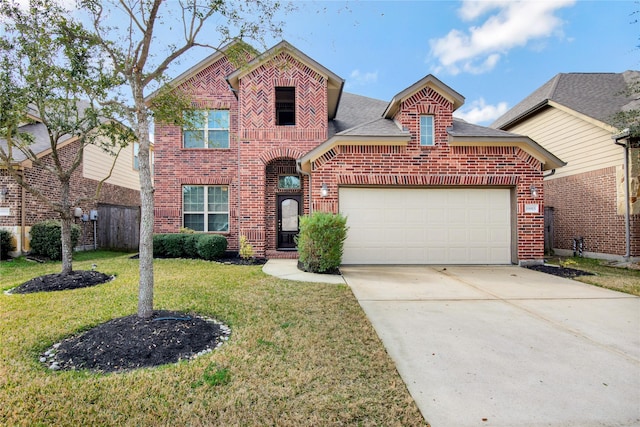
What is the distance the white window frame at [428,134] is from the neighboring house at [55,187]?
10191 millimetres

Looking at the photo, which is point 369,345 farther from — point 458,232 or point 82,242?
point 82,242

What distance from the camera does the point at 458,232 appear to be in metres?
8.93

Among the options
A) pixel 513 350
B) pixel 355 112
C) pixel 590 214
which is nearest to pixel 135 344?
pixel 513 350

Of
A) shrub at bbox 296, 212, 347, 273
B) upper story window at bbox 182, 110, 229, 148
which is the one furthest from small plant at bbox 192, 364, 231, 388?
upper story window at bbox 182, 110, 229, 148

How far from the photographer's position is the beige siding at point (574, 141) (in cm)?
1012

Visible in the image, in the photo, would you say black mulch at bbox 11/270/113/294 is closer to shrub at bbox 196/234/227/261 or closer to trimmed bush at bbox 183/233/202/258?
shrub at bbox 196/234/227/261

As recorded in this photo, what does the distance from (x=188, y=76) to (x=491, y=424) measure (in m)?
12.8

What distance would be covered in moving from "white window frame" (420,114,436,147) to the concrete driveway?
13.9 feet

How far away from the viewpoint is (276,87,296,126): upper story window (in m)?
11.1

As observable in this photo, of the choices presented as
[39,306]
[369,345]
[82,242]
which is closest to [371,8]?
[369,345]

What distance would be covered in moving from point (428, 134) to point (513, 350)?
6.67m

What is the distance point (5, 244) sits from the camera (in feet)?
31.5

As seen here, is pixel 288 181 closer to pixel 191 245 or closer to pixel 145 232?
pixel 191 245

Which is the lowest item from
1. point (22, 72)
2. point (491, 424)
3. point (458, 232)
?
point (491, 424)
